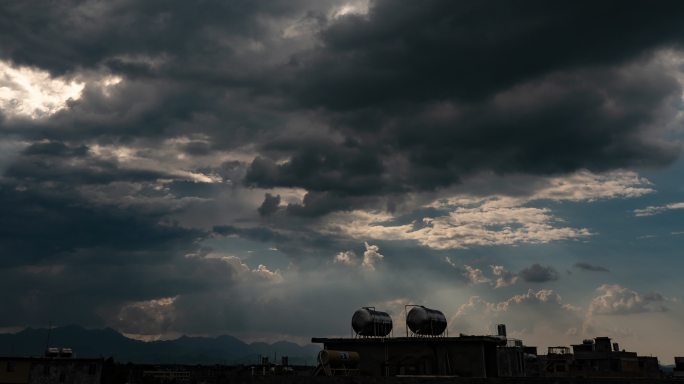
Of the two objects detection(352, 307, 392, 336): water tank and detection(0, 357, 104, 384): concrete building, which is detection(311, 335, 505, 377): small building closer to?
detection(352, 307, 392, 336): water tank

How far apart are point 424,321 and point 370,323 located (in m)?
4.74

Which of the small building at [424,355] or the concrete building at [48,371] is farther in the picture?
the concrete building at [48,371]

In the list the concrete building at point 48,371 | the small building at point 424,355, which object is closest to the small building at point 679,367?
the small building at point 424,355

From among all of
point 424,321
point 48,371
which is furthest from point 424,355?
point 48,371

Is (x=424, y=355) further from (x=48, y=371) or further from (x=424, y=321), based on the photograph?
(x=48, y=371)

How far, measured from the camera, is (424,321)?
155ft

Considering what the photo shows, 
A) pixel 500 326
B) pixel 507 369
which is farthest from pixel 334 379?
pixel 500 326

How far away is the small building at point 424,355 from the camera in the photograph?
4444cm

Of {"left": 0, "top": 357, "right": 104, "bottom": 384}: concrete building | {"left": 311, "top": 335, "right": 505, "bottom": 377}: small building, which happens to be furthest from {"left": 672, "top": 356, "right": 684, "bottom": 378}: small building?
{"left": 0, "top": 357, "right": 104, "bottom": 384}: concrete building

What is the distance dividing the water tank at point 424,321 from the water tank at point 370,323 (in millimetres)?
2530

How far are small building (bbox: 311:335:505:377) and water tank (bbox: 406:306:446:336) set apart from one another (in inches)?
60.6

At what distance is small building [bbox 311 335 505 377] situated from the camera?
44.4 meters

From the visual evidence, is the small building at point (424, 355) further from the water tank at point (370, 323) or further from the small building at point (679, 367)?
the small building at point (679, 367)

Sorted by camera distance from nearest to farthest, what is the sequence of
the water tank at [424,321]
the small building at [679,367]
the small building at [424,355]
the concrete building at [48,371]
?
the small building at [424,355]
the water tank at [424,321]
the concrete building at [48,371]
the small building at [679,367]
